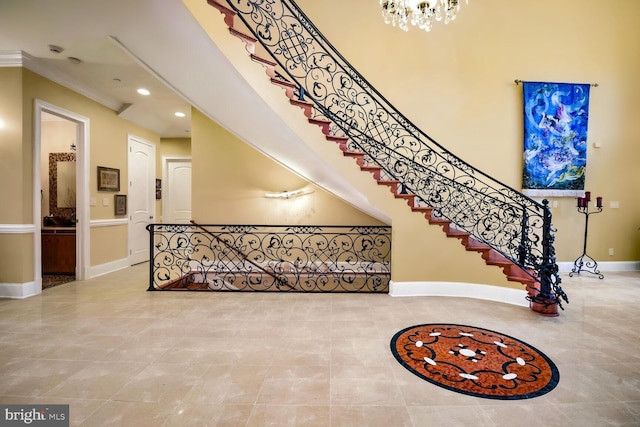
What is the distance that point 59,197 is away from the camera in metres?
6.06

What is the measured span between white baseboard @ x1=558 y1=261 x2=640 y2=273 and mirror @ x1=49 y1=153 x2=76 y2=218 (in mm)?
9890

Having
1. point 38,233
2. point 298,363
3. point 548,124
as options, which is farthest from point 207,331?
point 548,124

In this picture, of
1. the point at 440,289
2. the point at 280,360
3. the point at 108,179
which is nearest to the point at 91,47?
the point at 108,179

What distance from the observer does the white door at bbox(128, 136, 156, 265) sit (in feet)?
21.3

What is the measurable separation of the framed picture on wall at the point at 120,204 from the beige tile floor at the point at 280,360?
7.15ft

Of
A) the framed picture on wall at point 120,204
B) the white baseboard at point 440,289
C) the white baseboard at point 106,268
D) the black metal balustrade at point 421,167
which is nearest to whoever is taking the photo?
the white baseboard at point 440,289

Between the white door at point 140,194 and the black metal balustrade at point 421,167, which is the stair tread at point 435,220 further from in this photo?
the white door at point 140,194

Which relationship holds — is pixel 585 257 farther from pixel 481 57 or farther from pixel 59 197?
pixel 59 197

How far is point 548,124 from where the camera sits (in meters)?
5.89

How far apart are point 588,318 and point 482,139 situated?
3.58m

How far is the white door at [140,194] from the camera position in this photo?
6.48m

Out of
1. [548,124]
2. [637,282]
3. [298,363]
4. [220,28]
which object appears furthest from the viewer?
[548,124]

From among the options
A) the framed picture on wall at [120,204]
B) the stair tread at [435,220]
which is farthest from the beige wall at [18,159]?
the stair tread at [435,220]

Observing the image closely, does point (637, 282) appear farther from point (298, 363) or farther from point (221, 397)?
point (221, 397)
